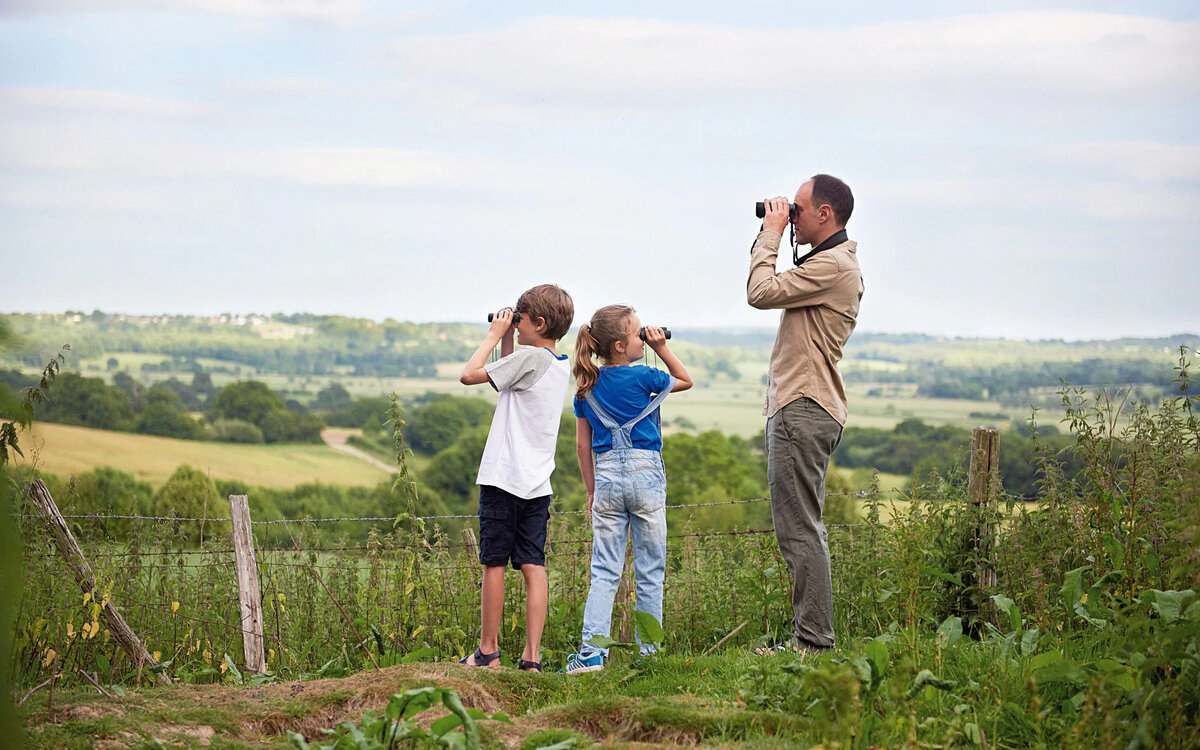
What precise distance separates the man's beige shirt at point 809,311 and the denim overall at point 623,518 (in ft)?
1.95

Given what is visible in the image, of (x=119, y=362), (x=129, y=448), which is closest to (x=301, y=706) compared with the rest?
(x=129, y=448)

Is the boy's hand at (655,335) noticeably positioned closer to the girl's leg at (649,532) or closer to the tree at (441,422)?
the girl's leg at (649,532)

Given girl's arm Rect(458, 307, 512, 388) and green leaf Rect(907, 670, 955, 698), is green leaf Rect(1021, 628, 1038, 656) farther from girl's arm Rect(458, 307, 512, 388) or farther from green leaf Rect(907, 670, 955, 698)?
girl's arm Rect(458, 307, 512, 388)

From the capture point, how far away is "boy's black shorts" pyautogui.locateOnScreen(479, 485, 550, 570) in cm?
516

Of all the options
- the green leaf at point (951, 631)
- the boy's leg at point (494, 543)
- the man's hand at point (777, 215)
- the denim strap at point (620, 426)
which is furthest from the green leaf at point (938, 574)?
the boy's leg at point (494, 543)

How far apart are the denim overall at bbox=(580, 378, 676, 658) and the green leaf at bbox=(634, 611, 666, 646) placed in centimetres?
28

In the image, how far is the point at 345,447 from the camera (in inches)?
2581

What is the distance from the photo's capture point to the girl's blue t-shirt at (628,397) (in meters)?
5.25

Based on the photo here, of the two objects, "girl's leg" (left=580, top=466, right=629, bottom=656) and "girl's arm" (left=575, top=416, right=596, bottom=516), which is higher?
"girl's arm" (left=575, top=416, right=596, bottom=516)

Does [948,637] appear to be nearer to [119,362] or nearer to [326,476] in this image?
[326,476]

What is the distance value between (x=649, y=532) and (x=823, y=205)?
6.10ft

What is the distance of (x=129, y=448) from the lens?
4978cm

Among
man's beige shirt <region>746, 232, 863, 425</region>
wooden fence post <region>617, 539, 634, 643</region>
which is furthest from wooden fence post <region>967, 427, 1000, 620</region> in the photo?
wooden fence post <region>617, 539, 634, 643</region>

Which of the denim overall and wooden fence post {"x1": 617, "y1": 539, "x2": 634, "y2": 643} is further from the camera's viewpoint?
wooden fence post {"x1": 617, "y1": 539, "x2": 634, "y2": 643}
